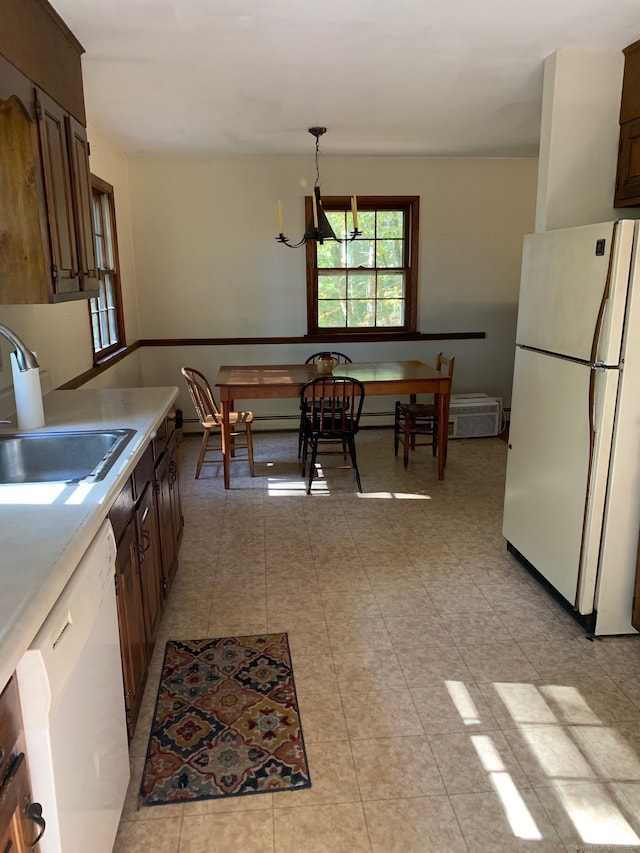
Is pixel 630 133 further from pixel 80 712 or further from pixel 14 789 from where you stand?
pixel 14 789

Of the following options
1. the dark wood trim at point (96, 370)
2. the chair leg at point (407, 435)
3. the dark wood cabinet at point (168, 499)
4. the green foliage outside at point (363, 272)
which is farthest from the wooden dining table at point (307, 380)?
the dark wood cabinet at point (168, 499)

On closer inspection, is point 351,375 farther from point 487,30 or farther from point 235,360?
point 487,30

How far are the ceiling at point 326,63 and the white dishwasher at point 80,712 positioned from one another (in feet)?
6.61

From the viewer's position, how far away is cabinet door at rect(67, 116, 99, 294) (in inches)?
102

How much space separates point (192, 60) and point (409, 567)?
2.67 m

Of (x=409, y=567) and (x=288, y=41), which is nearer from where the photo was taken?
(x=288, y=41)

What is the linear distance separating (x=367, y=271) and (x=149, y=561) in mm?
4198

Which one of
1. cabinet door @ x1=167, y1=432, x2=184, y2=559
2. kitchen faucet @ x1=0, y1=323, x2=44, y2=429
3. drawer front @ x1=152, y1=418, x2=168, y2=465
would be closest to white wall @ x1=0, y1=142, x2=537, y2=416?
cabinet door @ x1=167, y1=432, x2=184, y2=559

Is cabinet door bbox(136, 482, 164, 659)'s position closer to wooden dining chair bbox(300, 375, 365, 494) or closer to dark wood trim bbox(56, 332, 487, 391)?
wooden dining chair bbox(300, 375, 365, 494)

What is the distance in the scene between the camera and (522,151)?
5363 mm

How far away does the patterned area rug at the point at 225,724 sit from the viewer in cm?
190

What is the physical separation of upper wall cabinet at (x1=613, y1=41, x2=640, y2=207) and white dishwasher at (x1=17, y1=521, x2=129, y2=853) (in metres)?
2.67

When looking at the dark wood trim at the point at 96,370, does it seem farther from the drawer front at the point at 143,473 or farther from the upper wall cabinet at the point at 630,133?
the upper wall cabinet at the point at 630,133

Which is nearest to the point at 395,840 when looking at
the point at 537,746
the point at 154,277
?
the point at 537,746
